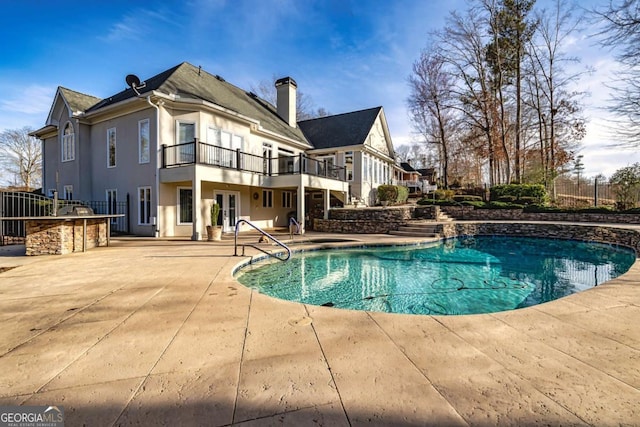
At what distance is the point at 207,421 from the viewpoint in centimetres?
173

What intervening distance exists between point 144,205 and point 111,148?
11.8ft

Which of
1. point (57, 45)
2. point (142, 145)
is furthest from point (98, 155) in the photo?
point (57, 45)

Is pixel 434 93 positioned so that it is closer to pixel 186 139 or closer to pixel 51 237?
pixel 186 139

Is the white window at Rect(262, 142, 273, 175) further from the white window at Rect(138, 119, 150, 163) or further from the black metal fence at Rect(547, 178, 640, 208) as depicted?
the black metal fence at Rect(547, 178, 640, 208)

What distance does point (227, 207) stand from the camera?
44.6 feet

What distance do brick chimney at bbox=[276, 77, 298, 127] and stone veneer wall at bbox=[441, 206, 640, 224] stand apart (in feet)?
38.3

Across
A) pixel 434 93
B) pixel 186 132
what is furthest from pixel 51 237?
pixel 434 93

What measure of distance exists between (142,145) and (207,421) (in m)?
12.7

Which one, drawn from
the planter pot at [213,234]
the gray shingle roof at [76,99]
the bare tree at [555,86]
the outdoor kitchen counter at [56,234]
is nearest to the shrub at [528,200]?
the bare tree at [555,86]

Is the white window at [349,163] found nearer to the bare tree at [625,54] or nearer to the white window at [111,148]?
the bare tree at [625,54]

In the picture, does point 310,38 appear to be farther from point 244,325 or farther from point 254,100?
point 244,325

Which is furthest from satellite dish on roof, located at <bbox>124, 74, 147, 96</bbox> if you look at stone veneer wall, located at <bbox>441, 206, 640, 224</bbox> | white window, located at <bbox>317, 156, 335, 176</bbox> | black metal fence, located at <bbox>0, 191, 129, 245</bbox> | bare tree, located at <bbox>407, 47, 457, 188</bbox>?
bare tree, located at <bbox>407, 47, 457, 188</bbox>

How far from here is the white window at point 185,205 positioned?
11930 millimetres

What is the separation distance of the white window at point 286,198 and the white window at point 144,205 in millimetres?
7295
